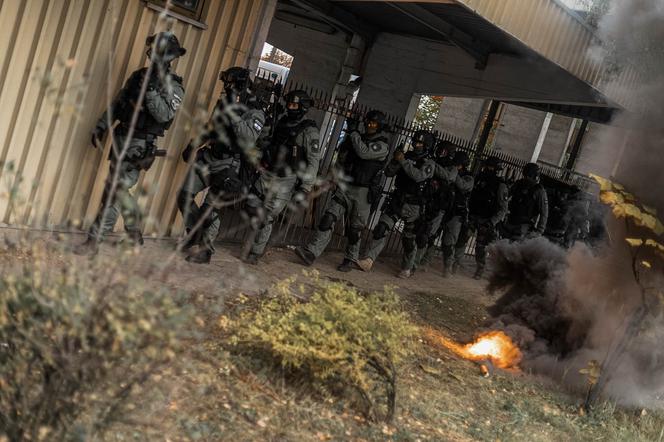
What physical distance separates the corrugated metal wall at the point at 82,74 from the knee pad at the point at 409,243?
358 centimetres

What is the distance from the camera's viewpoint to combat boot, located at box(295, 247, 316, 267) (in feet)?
26.8

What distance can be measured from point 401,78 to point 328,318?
27.1 feet

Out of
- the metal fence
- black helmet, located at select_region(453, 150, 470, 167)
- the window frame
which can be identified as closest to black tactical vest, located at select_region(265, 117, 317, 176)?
the metal fence

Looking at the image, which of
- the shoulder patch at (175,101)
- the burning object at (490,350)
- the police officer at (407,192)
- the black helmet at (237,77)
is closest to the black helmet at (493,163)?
the police officer at (407,192)

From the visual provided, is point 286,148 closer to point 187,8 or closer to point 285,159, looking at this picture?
point 285,159

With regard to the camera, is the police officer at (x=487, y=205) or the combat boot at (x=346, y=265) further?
the police officer at (x=487, y=205)

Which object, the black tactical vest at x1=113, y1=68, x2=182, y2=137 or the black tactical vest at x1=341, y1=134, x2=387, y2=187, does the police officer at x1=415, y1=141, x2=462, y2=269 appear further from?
the black tactical vest at x1=113, y1=68, x2=182, y2=137

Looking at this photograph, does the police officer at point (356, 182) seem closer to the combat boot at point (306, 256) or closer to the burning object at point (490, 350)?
the combat boot at point (306, 256)

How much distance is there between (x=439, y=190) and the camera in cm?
957

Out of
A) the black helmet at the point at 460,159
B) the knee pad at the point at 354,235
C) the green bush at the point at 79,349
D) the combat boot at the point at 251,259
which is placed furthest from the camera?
the black helmet at the point at 460,159

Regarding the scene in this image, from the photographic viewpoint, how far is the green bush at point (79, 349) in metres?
2.51

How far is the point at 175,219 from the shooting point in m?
7.16

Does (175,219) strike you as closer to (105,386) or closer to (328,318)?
(328,318)

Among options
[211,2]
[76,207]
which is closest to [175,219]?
[76,207]
